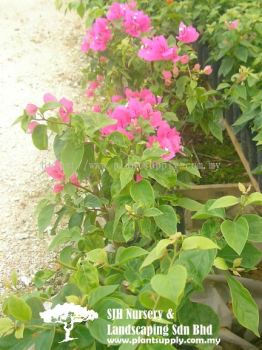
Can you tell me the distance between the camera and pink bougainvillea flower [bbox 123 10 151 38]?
2108 millimetres

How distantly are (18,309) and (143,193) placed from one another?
471 millimetres

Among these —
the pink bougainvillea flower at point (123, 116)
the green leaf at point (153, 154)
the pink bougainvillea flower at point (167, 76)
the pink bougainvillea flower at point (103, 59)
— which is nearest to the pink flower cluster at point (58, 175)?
the pink bougainvillea flower at point (123, 116)

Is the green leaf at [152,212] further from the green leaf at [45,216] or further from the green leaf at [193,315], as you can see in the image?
the green leaf at [45,216]

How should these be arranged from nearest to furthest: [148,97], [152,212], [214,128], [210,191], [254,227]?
[254,227], [152,212], [148,97], [214,128], [210,191]

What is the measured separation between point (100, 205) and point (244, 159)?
3.77 feet

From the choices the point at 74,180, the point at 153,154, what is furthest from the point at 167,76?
the point at 153,154

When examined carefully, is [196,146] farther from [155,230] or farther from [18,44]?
[18,44]

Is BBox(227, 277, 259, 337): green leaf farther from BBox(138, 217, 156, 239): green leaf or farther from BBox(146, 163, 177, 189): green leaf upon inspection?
BBox(146, 163, 177, 189): green leaf

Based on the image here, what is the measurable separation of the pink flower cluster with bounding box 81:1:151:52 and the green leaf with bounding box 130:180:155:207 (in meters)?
1.02

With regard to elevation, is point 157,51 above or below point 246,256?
above

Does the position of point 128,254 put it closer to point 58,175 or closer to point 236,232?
point 236,232

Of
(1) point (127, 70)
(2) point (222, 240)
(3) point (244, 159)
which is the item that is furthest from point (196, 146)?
(2) point (222, 240)

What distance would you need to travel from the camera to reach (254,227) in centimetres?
109

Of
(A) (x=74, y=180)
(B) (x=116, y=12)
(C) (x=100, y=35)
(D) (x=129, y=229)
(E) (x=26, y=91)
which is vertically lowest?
(E) (x=26, y=91)
